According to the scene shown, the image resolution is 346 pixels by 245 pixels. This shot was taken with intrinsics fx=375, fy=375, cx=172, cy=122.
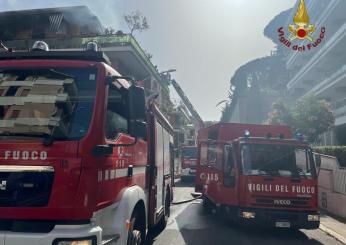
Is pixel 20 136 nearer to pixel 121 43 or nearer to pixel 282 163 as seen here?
pixel 282 163

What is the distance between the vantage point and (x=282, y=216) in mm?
8594

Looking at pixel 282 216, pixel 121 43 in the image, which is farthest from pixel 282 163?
pixel 121 43

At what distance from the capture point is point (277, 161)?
920 cm

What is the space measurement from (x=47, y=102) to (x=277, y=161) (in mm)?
6604

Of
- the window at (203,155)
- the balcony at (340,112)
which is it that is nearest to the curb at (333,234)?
the window at (203,155)

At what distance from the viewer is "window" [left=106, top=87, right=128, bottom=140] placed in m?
4.39

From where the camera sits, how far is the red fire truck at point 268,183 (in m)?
8.64

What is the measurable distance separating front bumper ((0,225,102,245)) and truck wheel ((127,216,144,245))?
4.21 feet

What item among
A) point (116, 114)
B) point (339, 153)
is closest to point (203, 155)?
point (339, 153)

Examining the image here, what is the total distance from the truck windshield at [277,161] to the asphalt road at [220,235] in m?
1.48

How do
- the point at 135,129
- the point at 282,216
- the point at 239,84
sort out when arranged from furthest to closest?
the point at 239,84 < the point at 282,216 < the point at 135,129

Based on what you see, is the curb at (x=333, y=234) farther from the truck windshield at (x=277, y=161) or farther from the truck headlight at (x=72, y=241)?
the truck headlight at (x=72, y=241)

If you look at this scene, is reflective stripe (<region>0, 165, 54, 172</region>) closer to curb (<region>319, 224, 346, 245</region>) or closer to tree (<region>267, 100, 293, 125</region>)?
curb (<region>319, 224, 346, 245</region>)

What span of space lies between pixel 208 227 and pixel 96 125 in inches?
258
